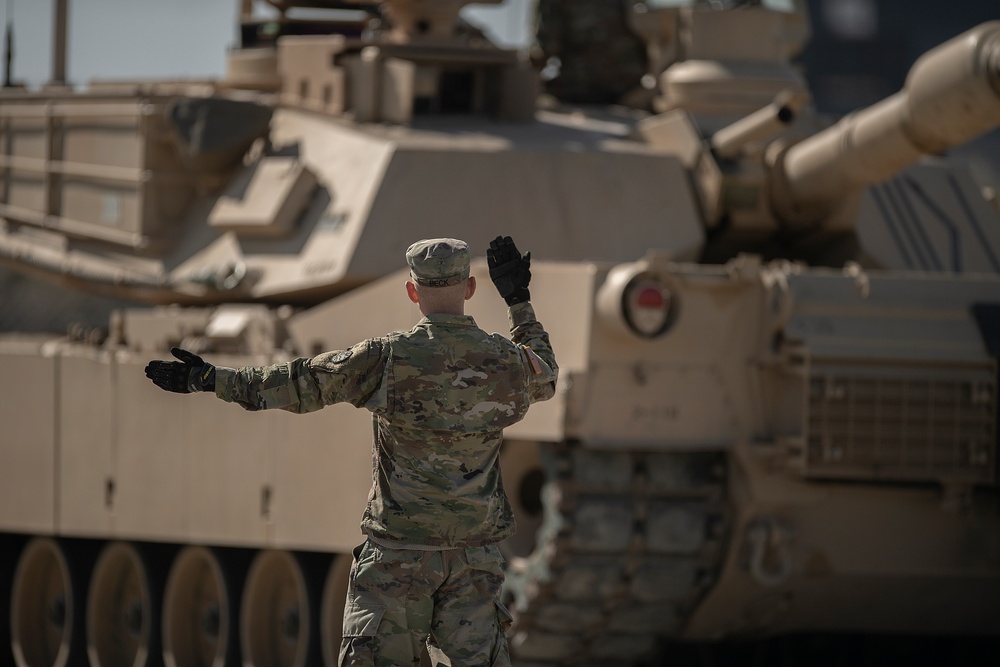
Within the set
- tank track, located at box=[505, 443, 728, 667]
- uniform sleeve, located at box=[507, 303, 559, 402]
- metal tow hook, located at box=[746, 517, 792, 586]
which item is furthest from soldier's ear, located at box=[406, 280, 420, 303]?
metal tow hook, located at box=[746, 517, 792, 586]

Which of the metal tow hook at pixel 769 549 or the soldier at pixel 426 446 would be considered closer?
the soldier at pixel 426 446

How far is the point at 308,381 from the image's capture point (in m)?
5.54

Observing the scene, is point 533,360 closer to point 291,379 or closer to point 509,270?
point 509,270

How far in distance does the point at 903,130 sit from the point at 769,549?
81.1 inches

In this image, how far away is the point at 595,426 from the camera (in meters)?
8.32

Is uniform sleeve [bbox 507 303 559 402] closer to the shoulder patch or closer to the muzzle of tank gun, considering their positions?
the shoulder patch

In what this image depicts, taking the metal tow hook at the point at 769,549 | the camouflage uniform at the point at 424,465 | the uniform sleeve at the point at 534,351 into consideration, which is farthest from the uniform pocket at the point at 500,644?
the metal tow hook at the point at 769,549

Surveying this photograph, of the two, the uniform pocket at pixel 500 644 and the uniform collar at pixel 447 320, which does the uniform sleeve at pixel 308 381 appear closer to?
the uniform collar at pixel 447 320

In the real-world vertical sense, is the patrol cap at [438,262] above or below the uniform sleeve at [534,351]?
above

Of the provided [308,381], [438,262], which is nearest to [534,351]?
[438,262]

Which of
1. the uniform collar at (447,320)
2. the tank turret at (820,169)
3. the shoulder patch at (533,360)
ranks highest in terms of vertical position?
the tank turret at (820,169)

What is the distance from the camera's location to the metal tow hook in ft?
28.6

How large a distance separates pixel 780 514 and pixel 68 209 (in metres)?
5.09

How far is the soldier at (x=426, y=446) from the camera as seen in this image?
18.3 ft
